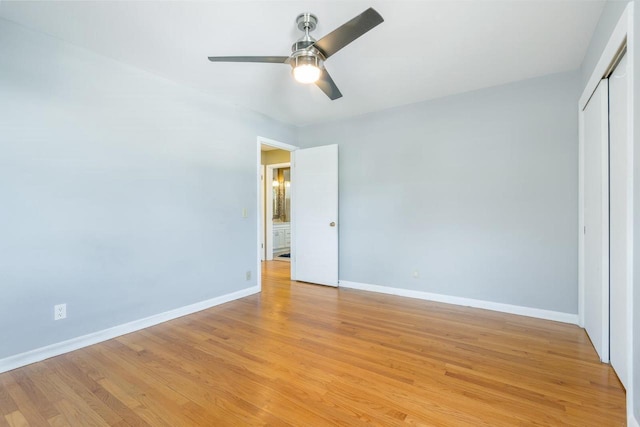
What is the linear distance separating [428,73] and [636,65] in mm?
1685

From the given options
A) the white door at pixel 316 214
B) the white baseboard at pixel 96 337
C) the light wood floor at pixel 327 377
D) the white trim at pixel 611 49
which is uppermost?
the white trim at pixel 611 49

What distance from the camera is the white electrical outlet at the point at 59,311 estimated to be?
2212 millimetres

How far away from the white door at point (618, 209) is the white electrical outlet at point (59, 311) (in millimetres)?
3797

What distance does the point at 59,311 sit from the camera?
223 cm

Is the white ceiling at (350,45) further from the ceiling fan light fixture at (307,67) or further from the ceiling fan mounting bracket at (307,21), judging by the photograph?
the ceiling fan light fixture at (307,67)

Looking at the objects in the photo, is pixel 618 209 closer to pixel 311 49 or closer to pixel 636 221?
pixel 636 221

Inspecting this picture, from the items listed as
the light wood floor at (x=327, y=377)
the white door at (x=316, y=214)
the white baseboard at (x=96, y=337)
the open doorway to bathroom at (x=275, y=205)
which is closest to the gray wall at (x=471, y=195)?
the white door at (x=316, y=214)

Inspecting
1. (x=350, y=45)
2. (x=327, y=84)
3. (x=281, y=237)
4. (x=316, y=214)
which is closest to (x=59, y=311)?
(x=327, y=84)

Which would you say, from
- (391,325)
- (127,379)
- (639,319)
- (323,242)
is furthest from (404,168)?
(127,379)

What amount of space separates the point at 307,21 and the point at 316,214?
273 cm

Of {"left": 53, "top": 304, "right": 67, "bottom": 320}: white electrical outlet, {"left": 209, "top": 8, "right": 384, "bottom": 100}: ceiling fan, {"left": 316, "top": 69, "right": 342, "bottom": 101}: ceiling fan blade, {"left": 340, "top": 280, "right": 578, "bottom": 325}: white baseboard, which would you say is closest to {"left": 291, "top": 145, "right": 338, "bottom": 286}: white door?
{"left": 340, "top": 280, "right": 578, "bottom": 325}: white baseboard

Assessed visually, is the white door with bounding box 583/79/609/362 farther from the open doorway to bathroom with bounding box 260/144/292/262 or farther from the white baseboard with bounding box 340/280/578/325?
the open doorway to bathroom with bounding box 260/144/292/262

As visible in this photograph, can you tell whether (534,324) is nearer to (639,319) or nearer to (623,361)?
(623,361)

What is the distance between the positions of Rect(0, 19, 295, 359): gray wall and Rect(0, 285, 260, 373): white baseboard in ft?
0.16
